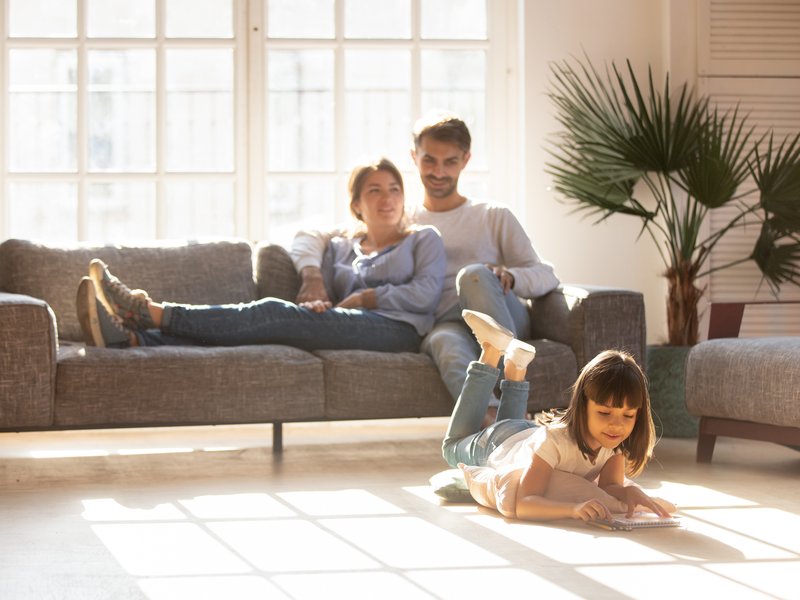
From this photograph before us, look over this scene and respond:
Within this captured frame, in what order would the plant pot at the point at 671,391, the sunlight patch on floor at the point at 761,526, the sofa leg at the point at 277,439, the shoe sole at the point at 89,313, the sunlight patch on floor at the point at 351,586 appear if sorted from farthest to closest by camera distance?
the plant pot at the point at 671,391, the sofa leg at the point at 277,439, the shoe sole at the point at 89,313, the sunlight patch on floor at the point at 761,526, the sunlight patch on floor at the point at 351,586

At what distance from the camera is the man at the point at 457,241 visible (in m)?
3.85

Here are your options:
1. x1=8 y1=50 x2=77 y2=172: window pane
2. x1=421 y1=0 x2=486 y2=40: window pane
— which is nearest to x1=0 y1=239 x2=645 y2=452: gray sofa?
x1=8 y1=50 x2=77 y2=172: window pane

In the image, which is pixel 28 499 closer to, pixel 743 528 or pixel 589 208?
pixel 743 528

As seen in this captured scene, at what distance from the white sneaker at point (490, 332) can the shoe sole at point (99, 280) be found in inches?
43.8

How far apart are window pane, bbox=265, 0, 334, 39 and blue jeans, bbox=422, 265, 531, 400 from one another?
155cm

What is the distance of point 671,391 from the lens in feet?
14.0

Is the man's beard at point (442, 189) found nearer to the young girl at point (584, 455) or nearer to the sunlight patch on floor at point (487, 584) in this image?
the young girl at point (584, 455)

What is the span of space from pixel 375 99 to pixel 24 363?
2036 mm

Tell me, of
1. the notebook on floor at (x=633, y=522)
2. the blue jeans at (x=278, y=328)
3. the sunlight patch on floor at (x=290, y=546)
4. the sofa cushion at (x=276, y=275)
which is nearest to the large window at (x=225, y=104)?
the sofa cushion at (x=276, y=275)

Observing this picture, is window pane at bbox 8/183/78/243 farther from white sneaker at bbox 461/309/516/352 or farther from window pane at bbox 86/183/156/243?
white sneaker at bbox 461/309/516/352

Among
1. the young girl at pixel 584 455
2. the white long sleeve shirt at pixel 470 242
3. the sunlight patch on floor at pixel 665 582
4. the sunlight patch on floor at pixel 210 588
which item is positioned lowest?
the sunlight patch on floor at pixel 210 588

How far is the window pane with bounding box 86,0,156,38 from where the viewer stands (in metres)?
4.73

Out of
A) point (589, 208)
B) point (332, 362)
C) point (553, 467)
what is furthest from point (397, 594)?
point (589, 208)

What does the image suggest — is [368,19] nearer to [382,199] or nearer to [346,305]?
[382,199]
